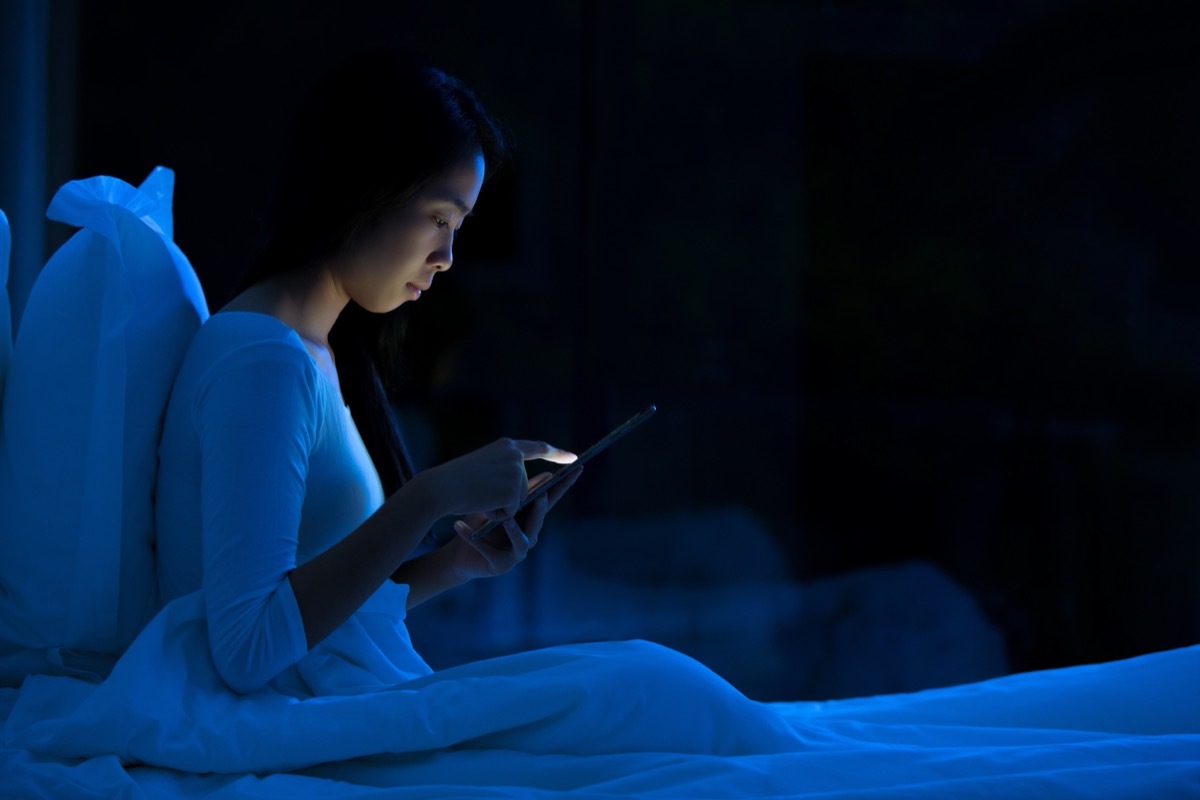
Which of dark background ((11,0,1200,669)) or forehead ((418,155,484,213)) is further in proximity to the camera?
dark background ((11,0,1200,669))

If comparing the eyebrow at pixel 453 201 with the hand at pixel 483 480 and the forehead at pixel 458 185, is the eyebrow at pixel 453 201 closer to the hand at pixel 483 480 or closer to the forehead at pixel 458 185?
the forehead at pixel 458 185

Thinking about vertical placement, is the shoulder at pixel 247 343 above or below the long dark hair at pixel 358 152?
below

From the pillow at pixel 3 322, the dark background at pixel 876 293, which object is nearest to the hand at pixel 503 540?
the pillow at pixel 3 322

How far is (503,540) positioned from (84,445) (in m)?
0.39

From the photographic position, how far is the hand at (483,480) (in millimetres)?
906

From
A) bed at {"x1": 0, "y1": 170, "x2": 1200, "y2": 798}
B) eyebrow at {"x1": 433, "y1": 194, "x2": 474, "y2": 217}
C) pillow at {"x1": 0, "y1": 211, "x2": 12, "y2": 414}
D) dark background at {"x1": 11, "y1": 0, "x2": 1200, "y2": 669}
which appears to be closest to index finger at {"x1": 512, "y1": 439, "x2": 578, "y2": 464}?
bed at {"x1": 0, "y1": 170, "x2": 1200, "y2": 798}

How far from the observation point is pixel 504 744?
2.75 feet

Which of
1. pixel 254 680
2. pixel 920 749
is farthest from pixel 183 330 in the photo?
pixel 920 749

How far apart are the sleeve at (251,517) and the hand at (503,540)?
0.71ft

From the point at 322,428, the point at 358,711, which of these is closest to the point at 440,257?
the point at 322,428

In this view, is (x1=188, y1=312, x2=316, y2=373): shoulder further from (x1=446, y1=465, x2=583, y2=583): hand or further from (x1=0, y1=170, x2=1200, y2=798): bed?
(x1=446, y1=465, x2=583, y2=583): hand

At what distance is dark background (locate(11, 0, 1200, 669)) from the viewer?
2.65 metres

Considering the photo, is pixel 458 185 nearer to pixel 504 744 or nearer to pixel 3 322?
pixel 3 322

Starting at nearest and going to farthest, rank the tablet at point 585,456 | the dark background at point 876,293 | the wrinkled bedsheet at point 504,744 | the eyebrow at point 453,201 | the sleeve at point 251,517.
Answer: the wrinkled bedsheet at point 504,744, the sleeve at point 251,517, the tablet at point 585,456, the eyebrow at point 453,201, the dark background at point 876,293
